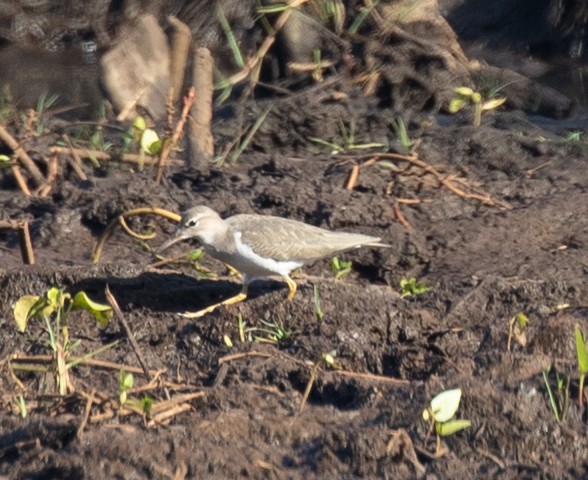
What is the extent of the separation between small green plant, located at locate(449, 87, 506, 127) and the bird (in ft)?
9.84

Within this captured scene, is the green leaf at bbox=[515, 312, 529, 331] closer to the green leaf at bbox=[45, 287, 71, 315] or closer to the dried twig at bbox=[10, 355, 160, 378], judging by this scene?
the dried twig at bbox=[10, 355, 160, 378]

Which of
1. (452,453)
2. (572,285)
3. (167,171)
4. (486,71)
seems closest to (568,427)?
(452,453)

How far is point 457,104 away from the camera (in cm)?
1012

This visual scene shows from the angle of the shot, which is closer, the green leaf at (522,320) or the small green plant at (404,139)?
the green leaf at (522,320)

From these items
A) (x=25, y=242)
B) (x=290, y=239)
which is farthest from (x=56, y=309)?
(x=290, y=239)

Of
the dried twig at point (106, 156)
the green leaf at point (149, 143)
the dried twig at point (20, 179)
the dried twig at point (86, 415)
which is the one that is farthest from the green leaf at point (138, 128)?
the dried twig at point (86, 415)

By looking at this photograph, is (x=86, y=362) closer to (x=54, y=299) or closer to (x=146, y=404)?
(x=54, y=299)

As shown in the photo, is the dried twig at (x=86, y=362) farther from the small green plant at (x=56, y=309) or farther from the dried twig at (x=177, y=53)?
the dried twig at (x=177, y=53)

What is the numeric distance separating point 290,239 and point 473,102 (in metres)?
3.74

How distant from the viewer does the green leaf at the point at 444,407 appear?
4.79 meters

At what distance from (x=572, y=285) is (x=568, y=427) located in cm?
205

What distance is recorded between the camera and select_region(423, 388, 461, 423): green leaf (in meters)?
4.79

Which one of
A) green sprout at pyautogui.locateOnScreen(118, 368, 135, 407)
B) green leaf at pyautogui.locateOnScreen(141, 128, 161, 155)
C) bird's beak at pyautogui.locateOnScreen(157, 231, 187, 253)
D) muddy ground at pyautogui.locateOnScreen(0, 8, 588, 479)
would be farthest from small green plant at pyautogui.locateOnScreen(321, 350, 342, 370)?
green leaf at pyautogui.locateOnScreen(141, 128, 161, 155)

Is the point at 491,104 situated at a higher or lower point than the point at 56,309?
lower
